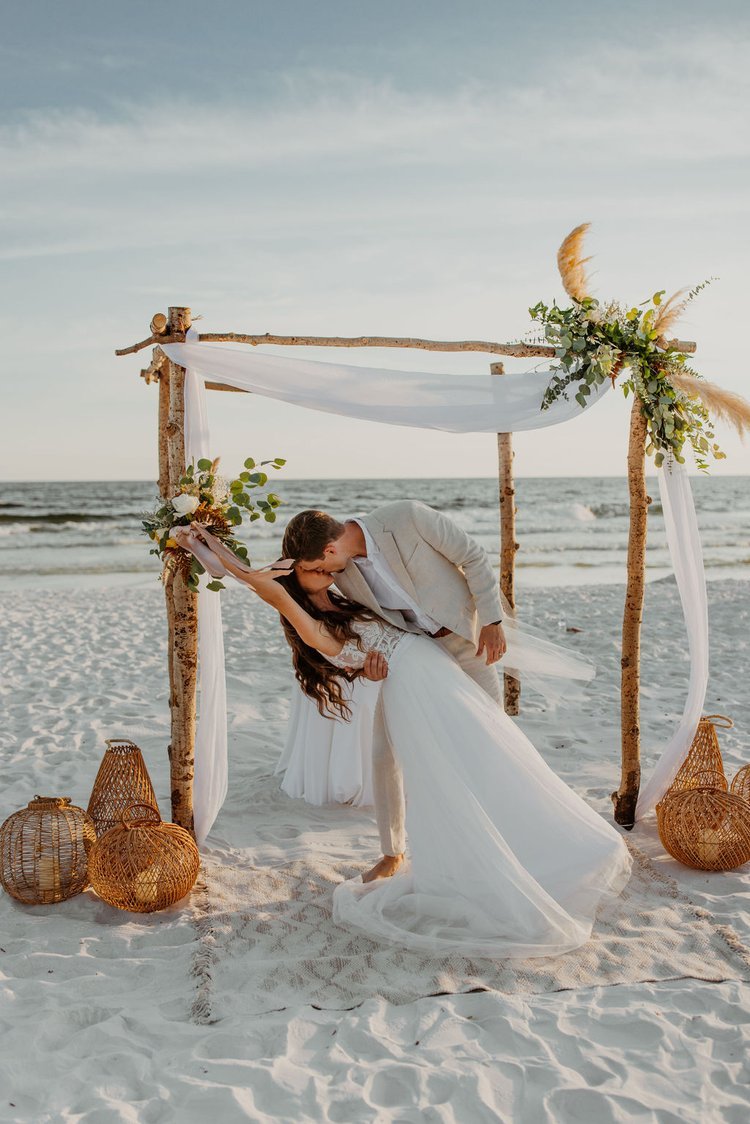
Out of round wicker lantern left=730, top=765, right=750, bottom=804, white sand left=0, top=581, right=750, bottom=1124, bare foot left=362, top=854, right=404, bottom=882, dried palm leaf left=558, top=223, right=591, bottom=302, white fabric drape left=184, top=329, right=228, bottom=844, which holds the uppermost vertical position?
dried palm leaf left=558, top=223, right=591, bottom=302

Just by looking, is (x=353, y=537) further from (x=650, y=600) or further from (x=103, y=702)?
(x=650, y=600)

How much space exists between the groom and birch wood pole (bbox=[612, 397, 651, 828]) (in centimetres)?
97

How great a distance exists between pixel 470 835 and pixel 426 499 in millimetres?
34293

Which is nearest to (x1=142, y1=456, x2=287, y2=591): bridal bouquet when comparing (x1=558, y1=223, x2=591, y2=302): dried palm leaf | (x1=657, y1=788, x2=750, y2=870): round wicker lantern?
(x1=558, y1=223, x2=591, y2=302): dried palm leaf

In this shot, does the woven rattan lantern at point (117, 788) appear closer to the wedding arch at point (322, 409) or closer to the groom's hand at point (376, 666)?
the wedding arch at point (322, 409)

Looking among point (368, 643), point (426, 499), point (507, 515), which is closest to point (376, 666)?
point (368, 643)

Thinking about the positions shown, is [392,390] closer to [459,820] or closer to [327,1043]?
[459,820]

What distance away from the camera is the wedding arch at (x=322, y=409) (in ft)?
13.6

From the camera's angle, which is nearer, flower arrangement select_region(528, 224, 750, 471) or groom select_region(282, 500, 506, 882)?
groom select_region(282, 500, 506, 882)

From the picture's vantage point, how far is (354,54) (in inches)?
265

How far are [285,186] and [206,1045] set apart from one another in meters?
6.88

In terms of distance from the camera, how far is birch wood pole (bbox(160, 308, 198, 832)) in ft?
13.8

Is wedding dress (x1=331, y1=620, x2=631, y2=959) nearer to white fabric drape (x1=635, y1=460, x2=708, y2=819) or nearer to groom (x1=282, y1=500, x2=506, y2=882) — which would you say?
groom (x1=282, y1=500, x2=506, y2=882)

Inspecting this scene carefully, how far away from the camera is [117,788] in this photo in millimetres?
4305
